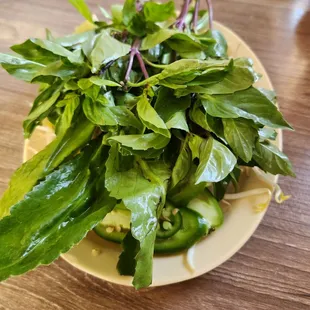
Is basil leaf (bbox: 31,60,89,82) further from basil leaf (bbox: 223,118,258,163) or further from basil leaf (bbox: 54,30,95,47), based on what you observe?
basil leaf (bbox: 223,118,258,163)

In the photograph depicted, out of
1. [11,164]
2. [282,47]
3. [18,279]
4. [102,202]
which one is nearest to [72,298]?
[18,279]

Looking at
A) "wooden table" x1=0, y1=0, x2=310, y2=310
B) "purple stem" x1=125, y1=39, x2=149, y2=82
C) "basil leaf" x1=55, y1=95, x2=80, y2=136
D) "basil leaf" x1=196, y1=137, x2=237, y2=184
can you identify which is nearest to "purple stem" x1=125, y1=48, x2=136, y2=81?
"purple stem" x1=125, y1=39, x2=149, y2=82

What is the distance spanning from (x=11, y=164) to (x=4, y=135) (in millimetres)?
92

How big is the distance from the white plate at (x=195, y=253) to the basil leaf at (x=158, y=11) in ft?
1.35

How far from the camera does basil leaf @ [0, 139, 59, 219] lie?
0.72 meters

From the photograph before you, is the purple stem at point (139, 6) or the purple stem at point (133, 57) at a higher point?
the purple stem at point (139, 6)

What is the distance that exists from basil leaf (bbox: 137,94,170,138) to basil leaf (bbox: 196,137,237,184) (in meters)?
0.07

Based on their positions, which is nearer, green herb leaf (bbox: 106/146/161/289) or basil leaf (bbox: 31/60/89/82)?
green herb leaf (bbox: 106/146/161/289)

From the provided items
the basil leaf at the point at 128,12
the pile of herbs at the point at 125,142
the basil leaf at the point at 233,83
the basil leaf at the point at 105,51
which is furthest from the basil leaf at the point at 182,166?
the basil leaf at the point at 128,12

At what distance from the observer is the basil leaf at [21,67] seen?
0.72 m

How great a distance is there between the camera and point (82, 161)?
724mm

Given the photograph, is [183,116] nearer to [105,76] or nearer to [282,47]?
[105,76]

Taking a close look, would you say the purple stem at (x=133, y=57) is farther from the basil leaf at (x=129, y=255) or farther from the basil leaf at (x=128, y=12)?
the basil leaf at (x=129, y=255)

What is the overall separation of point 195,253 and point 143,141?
0.75ft
